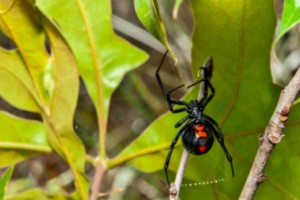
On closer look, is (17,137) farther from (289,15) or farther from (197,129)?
(289,15)

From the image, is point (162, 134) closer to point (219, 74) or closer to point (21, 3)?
point (219, 74)

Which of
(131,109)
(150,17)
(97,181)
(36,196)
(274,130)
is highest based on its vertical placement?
(150,17)

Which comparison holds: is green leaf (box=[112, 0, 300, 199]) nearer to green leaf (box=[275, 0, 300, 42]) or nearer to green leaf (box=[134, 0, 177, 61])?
green leaf (box=[134, 0, 177, 61])

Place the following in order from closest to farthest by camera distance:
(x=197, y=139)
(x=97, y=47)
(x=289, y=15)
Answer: (x=289, y=15)
(x=197, y=139)
(x=97, y=47)

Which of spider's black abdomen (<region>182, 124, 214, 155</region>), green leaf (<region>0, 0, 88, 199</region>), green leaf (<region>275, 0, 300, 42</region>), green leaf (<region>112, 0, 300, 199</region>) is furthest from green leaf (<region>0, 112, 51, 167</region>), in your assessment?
green leaf (<region>275, 0, 300, 42</region>)

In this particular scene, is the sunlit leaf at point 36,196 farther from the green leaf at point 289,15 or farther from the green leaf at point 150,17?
the green leaf at point 289,15

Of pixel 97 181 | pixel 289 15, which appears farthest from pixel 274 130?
pixel 97 181

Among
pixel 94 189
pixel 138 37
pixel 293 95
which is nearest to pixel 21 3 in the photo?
pixel 94 189
